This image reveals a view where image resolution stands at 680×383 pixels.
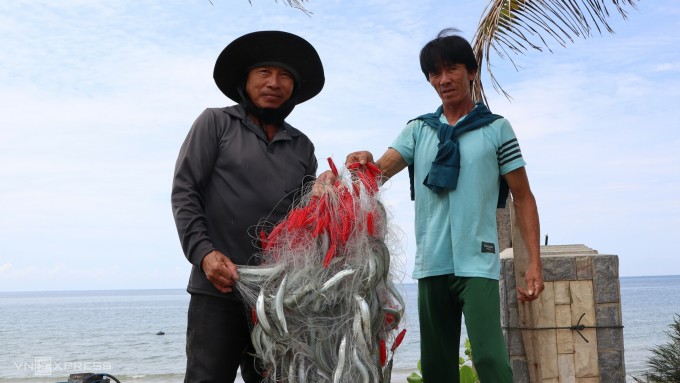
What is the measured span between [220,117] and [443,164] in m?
0.97

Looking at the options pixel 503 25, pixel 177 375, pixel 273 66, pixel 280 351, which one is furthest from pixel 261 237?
pixel 177 375

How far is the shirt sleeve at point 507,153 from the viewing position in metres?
3.28

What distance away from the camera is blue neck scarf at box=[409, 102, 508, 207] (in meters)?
3.17

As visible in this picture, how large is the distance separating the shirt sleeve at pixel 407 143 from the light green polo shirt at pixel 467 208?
0.24 ft

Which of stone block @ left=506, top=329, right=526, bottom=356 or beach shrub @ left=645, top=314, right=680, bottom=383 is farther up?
stone block @ left=506, top=329, right=526, bottom=356

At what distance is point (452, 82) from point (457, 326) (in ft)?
3.55

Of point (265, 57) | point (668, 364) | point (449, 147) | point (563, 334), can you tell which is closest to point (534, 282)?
point (449, 147)

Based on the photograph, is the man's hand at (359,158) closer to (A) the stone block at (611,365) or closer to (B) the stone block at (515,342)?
(B) the stone block at (515,342)

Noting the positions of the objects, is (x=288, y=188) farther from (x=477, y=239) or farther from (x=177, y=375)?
(x=177, y=375)

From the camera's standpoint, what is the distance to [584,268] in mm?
4293

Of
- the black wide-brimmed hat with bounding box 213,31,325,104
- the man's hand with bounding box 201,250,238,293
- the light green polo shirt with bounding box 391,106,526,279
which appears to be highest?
the black wide-brimmed hat with bounding box 213,31,325,104

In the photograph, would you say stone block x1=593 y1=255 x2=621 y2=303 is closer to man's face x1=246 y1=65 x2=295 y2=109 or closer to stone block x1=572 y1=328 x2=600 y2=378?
stone block x1=572 y1=328 x2=600 y2=378

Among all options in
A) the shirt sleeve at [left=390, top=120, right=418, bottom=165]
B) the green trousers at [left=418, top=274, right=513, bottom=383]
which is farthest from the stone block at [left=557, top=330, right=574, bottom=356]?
the shirt sleeve at [left=390, top=120, right=418, bottom=165]

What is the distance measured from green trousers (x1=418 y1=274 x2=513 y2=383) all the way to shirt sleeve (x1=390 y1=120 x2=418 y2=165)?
57 cm
